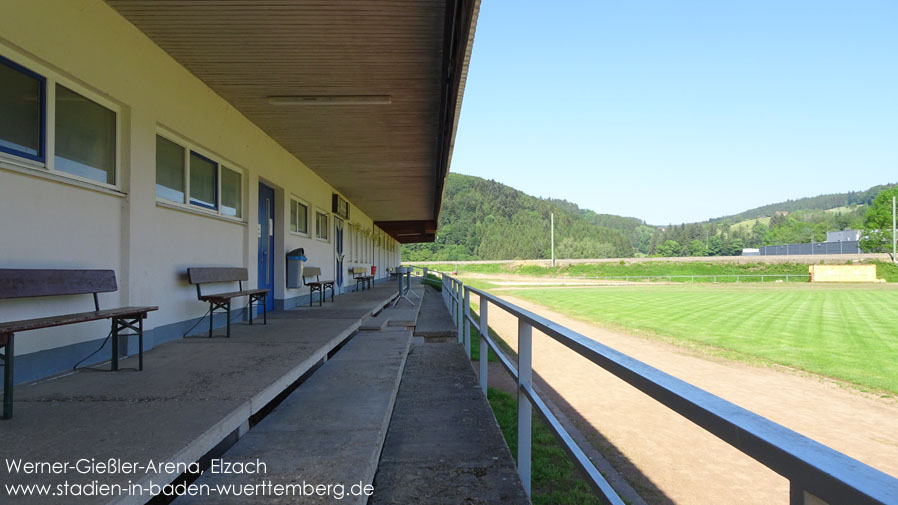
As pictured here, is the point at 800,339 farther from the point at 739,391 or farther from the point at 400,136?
the point at 400,136

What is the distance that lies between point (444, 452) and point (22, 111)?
3868mm

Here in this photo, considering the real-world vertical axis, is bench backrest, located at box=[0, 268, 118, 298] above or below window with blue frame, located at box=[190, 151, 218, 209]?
below

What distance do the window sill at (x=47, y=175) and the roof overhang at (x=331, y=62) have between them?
5.12 ft

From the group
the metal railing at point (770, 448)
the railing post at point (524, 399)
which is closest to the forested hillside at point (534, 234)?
the railing post at point (524, 399)

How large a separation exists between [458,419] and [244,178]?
17.4 feet

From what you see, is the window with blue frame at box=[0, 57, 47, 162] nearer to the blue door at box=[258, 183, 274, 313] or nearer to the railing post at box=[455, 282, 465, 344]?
the blue door at box=[258, 183, 274, 313]

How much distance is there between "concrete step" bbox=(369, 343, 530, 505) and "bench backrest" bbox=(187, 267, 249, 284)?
8.77ft

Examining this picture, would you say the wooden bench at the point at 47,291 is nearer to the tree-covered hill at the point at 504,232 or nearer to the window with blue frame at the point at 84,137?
the window with blue frame at the point at 84,137

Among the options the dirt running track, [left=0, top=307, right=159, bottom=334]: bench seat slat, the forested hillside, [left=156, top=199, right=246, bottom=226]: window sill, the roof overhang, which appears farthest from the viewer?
the forested hillside

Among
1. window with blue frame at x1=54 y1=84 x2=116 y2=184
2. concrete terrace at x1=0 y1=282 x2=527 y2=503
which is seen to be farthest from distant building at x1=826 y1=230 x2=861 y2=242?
window with blue frame at x1=54 y1=84 x2=116 y2=184

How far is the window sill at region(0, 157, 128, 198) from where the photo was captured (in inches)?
138

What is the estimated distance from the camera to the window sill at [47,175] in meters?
3.50

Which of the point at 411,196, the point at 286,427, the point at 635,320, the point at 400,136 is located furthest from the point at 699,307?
the point at 286,427

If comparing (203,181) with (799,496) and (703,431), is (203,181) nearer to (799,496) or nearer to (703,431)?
(799,496)
